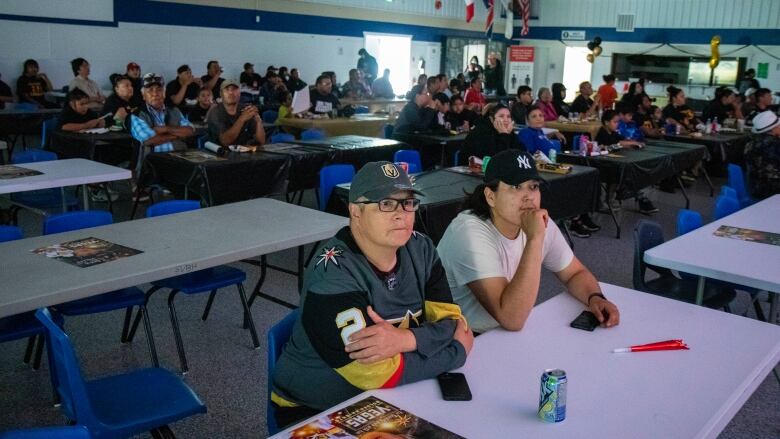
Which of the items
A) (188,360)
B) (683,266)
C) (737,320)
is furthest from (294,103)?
(737,320)

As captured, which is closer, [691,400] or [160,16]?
[691,400]

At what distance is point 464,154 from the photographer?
622 cm

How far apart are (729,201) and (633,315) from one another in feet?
8.14

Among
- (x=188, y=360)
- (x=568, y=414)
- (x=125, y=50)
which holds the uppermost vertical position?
(x=125, y=50)

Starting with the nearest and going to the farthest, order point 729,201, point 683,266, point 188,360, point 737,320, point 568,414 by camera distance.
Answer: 1. point 568,414
2. point 737,320
3. point 683,266
4. point 188,360
5. point 729,201

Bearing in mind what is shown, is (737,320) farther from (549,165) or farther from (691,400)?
(549,165)

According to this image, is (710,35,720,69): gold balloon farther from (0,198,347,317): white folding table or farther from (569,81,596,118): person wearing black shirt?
(0,198,347,317): white folding table

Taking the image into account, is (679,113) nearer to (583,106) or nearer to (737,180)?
(583,106)

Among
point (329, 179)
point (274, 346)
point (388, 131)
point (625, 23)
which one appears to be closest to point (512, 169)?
point (274, 346)

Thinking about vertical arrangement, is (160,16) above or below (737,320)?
above

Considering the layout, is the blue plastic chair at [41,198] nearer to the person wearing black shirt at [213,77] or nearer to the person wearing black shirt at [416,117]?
the person wearing black shirt at [416,117]

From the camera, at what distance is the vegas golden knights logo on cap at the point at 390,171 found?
200 centimetres

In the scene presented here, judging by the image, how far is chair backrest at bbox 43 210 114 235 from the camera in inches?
138

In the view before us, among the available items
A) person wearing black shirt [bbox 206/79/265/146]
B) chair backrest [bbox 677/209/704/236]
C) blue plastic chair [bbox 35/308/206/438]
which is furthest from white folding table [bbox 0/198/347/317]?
person wearing black shirt [bbox 206/79/265/146]
